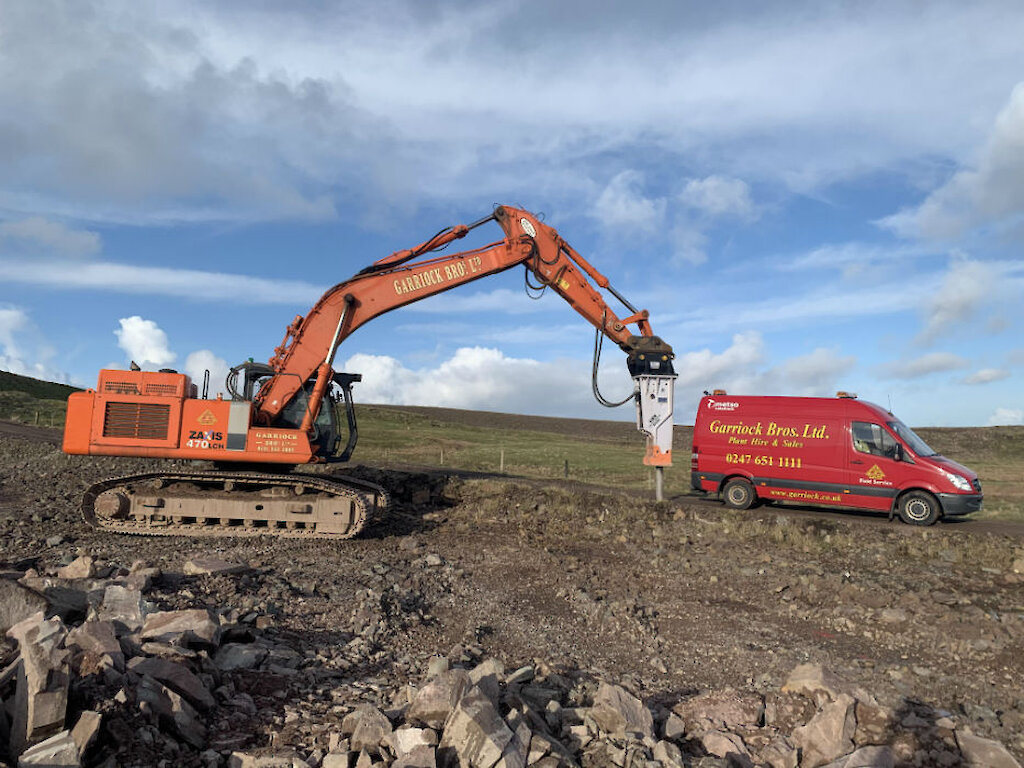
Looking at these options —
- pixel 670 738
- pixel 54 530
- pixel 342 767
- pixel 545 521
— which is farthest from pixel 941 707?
pixel 54 530

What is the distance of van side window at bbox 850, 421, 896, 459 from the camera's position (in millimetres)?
15258

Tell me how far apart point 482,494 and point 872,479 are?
9.00 metres

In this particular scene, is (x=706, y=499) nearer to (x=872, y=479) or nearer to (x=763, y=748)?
(x=872, y=479)

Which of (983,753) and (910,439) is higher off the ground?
(910,439)

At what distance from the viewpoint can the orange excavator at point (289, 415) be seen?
42.0 feet

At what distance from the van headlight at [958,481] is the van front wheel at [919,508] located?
0.50m

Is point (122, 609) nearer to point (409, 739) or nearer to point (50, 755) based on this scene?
point (50, 755)

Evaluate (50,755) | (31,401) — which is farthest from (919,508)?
(31,401)

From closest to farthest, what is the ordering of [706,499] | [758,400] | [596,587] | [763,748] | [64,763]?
[64,763], [763,748], [596,587], [758,400], [706,499]

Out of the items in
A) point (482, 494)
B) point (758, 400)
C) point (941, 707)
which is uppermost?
point (758, 400)

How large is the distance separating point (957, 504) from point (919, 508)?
709 mm

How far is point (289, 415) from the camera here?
543 inches

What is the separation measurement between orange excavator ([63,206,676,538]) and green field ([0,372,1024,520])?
7.79 m

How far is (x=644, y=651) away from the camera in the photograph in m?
8.02
